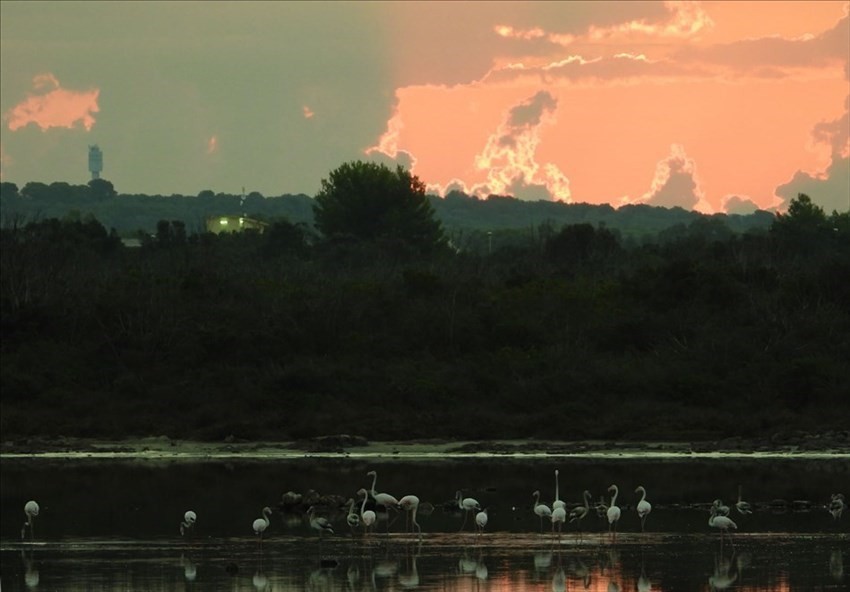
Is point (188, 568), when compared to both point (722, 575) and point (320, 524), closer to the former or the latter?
point (320, 524)

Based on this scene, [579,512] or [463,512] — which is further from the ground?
[579,512]

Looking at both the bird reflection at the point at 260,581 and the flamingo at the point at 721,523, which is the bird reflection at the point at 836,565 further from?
the bird reflection at the point at 260,581

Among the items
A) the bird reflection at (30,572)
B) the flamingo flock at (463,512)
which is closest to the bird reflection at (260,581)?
the flamingo flock at (463,512)

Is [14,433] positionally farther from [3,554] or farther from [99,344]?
[3,554]

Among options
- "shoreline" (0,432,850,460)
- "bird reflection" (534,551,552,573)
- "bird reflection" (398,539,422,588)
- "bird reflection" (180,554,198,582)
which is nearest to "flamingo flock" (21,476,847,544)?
"bird reflection" (398,539,422,588)

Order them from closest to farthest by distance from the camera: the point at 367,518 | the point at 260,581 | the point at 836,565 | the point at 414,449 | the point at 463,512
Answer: the point at 260,581, the point at 836,565, the point at 367,518, the point at 463,512, the point at 414,449

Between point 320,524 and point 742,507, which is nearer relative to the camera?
point 320,524

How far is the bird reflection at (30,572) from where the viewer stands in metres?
26.8

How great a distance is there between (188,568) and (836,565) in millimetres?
9713

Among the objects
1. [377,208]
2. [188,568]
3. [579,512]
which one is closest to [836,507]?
[579,512]

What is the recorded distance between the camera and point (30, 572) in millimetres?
28125

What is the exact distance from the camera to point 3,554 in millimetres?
30688

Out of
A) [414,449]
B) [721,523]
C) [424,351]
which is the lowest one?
[414,449]

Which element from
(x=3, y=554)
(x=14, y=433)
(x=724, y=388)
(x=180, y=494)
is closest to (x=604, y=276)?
(x=724, y=388)
